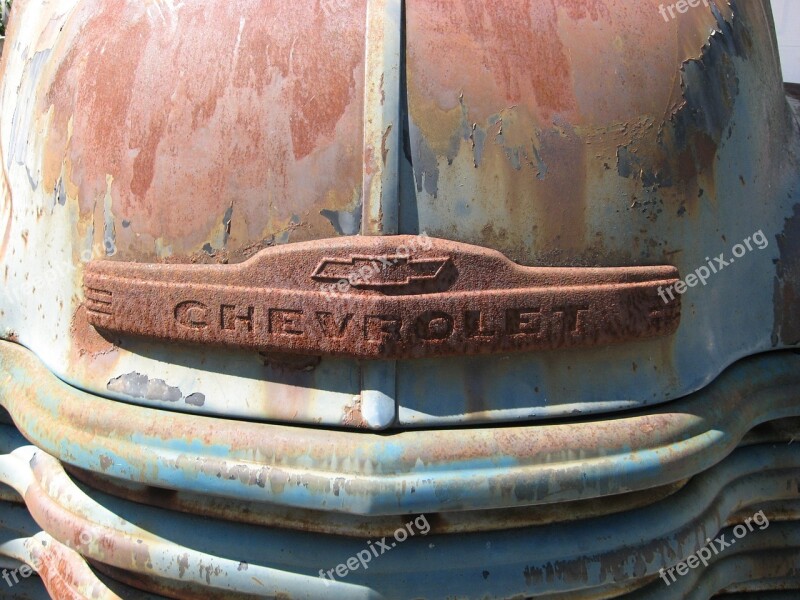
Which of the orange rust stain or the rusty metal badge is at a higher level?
the orange rust stain

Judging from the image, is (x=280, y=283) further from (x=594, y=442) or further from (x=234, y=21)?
(x=594, y=442)

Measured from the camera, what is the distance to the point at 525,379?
4.19 ft

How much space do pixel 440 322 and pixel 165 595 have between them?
0.66 meters

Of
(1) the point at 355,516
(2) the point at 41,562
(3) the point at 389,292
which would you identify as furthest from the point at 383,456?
(2) the point at 41,562

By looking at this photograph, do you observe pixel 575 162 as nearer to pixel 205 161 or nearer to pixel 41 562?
pixel 205 161

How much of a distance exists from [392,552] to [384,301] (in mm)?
399

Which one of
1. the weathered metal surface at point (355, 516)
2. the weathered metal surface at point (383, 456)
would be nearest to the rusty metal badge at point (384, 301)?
the weathered metal surface at point (383, 456)

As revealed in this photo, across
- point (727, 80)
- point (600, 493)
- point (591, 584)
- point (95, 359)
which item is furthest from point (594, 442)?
point (95, 359)

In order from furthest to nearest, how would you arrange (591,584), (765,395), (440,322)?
(765,395) → (591,584) → (440,322)

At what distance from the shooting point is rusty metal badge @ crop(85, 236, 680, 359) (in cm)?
119

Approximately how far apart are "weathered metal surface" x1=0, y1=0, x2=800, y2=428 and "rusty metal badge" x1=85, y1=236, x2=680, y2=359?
0.04 meters

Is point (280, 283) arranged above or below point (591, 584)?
above

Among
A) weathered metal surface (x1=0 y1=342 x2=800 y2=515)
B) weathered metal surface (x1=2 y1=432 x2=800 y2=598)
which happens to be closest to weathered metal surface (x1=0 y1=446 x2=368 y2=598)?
weathered metal surface (x1=2 y1=432 x2=800 y2=598)

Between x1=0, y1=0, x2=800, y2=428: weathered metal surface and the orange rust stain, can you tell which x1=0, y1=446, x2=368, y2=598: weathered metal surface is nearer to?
x1=0, y1=0, x2=800, y2=428: weathered metal surface
